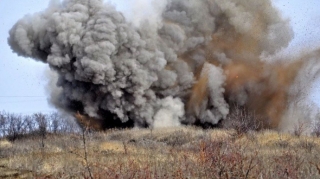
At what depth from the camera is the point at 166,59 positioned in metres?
39.8

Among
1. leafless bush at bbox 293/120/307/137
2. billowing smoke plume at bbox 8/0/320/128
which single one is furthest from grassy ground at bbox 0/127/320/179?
billowing smoke plume at bbox 8/0/320/128

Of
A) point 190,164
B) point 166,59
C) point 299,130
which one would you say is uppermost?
point 166,59

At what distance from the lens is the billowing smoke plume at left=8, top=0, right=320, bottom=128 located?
3728 centimetres

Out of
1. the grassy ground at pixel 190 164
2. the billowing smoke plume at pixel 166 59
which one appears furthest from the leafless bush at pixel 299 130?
the billowing smoke plume at pixel 166 59

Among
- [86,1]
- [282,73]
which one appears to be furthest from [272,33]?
[86,1]

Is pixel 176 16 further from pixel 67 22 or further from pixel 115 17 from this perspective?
pixel 67 22

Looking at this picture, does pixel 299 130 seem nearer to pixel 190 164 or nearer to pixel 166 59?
pixel 190 164

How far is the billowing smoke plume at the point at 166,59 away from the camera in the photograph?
122ft

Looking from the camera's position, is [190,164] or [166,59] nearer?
[190,164]

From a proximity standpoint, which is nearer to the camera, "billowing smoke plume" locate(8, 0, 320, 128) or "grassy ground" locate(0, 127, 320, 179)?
"grassy ground" locate(0, 127, 320, 179)

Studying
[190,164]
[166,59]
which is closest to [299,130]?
[190,164]

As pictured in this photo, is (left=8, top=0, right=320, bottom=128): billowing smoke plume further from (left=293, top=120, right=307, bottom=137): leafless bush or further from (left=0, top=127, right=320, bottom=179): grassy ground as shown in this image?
(left=0, top=127, right=320, bottom=179): grassy ground

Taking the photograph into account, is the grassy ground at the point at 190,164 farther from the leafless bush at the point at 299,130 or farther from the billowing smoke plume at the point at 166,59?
the billowing smoke plume at the point at 166,59

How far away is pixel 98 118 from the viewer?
3894 cm
